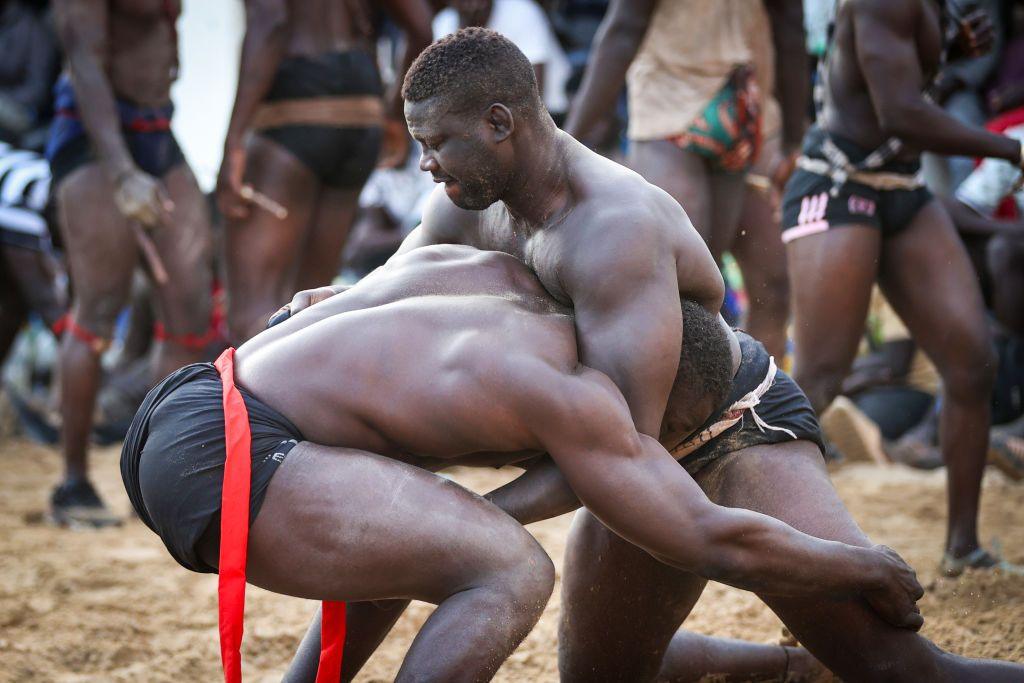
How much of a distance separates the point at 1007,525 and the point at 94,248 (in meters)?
3.57

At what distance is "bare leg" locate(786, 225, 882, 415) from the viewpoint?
3520mm

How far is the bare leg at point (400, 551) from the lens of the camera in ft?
6.55

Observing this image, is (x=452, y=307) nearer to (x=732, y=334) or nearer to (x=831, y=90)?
(x=732, y=334)

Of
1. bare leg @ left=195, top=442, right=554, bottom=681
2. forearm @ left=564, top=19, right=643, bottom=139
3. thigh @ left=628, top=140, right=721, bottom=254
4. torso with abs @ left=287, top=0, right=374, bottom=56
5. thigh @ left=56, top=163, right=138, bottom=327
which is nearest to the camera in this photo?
bare leg @ left=195, top=442, right=554, bottom=681

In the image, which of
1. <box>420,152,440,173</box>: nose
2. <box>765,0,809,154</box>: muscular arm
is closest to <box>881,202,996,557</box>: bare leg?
<box>765,0,809,154</box>: muscular arm

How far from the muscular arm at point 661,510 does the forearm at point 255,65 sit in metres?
2.80

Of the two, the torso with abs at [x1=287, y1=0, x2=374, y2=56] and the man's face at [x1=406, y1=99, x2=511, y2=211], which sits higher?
the man's face at [x1=406, y1=99, x2=511, y2=211]

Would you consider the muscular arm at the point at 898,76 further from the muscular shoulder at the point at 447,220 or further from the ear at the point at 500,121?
the ear at the point at 500,121

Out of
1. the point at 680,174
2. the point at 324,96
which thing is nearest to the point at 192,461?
the point at 680,174

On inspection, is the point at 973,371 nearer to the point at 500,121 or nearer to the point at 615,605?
the point at 615,605

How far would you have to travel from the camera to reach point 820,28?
4.71m

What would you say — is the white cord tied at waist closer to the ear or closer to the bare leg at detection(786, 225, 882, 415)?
the ear

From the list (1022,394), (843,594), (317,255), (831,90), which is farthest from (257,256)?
(1022,394)

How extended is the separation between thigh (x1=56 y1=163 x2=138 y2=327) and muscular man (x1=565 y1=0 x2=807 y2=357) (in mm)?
1783
